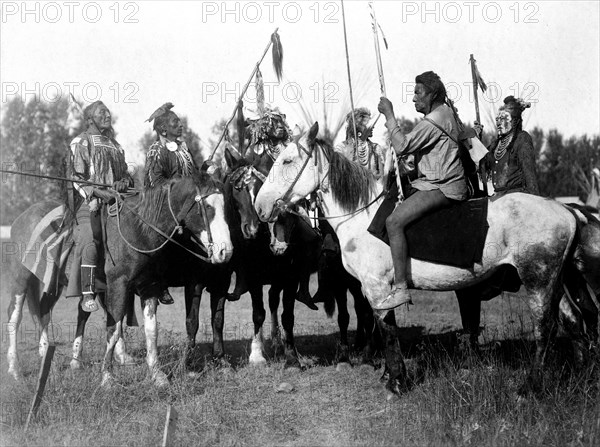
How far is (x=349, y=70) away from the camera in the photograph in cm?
764

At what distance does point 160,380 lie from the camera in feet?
24.4

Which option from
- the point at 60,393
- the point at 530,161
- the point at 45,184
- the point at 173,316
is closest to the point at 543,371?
the point at 530,161

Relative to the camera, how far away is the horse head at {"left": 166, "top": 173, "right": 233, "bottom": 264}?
24.4ft

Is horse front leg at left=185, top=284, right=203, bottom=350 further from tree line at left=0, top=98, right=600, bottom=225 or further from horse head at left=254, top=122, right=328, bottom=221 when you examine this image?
tree line at left=0, top=98, right=600, bottom=225

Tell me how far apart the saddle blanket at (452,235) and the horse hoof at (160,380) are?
2.76 metres

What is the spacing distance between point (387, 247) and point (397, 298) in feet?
1.88

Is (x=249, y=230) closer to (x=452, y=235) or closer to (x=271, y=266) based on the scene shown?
(x=271, y=266)

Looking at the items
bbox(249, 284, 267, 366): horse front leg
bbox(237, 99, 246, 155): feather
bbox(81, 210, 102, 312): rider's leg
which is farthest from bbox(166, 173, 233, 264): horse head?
bbox(237, 99, 246, 155): feather

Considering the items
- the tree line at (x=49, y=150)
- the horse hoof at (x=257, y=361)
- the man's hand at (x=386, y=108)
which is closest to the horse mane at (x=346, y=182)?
the man's hand at (x=386, y=108)

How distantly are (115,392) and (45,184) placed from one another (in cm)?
3377

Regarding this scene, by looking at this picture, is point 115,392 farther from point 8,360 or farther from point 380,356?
point 380,356

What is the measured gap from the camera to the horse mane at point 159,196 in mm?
7727

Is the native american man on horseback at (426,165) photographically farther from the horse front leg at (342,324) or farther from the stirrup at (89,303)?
the stirrup at (89,303)

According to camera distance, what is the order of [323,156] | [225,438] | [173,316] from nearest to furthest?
[225,438]
[323,156]
[173,316]
